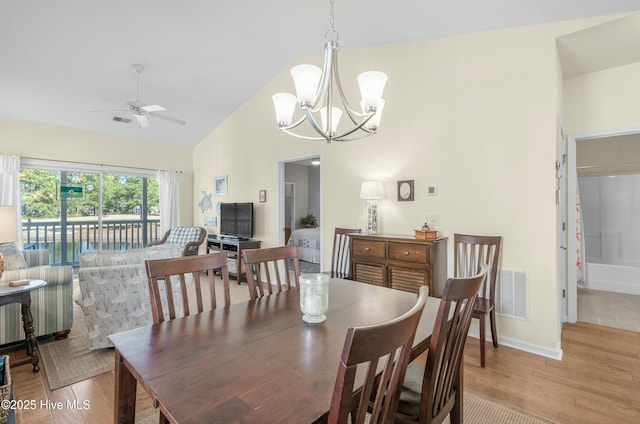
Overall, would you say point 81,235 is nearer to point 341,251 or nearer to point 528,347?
point 341,251

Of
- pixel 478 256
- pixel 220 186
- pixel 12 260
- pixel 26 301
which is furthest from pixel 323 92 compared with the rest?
pixel 220 186

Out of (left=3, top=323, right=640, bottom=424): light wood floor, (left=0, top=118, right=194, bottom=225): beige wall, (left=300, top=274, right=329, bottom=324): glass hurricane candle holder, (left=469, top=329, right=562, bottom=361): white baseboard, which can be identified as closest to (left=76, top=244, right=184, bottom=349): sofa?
(left=3, top=323, right=640, bottom=424): light wood floor

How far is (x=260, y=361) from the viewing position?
1060 mm

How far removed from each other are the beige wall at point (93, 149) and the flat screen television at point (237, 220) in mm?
1481

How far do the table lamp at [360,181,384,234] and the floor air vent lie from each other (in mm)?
1359

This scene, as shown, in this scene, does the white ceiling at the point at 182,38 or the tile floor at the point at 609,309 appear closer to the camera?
the white ceiling at the point at 182,38

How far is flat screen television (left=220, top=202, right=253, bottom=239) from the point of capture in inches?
210

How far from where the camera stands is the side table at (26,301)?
2.27 m

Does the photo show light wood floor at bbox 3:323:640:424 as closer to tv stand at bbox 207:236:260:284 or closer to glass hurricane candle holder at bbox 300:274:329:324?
glass hurricane candle holder at bbox 300:274:329:324

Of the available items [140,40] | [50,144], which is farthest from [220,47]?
[50,144]

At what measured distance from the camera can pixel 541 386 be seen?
223 centimetres

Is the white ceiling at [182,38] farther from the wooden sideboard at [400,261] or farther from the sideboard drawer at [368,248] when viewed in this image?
the sideboard drawer at [368,248]

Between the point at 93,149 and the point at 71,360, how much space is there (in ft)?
14.2

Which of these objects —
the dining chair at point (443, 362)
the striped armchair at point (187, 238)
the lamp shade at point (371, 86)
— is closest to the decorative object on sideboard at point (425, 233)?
the lamp shade at point (371, 86)
